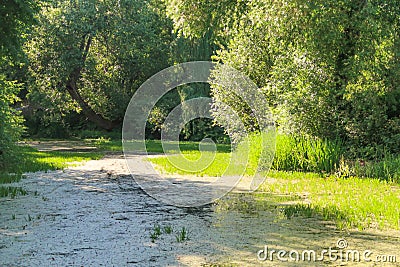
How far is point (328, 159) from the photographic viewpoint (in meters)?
11.2

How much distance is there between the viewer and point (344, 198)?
25.2ft

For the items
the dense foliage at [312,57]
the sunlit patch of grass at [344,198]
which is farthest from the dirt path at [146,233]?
the dense foliage at [312,57]

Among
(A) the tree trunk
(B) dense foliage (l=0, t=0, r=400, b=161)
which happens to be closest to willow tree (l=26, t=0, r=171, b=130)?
(A) the tree trunk

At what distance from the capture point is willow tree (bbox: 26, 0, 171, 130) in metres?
23.0

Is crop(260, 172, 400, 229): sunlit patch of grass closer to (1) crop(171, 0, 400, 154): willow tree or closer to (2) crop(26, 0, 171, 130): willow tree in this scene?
(1) crop(171, 0, 400, 154): willow tree

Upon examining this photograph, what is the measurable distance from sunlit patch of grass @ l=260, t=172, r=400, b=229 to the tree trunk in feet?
52.6

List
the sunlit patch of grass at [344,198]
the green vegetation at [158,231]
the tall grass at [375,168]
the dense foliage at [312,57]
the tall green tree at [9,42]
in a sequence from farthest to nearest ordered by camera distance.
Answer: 1. the dense foliage at [312,57]
2. the tall grass at [375,168]
3. the tall green tree at [9,42]
4. the sunlit patch of grass at [344,198]
5. the green vegetation at [158,231]

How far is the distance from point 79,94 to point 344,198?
70.1 ft

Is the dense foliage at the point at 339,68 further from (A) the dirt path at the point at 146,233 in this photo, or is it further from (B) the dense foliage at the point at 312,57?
(A) the dirt path at the point at 146,233

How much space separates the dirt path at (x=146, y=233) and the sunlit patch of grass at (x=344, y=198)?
0.35m

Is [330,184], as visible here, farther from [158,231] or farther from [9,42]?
[9,42]

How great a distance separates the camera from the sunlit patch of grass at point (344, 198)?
242 inches

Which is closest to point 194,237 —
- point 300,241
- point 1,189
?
point 300,241

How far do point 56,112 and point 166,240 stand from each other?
23916 millimetres
